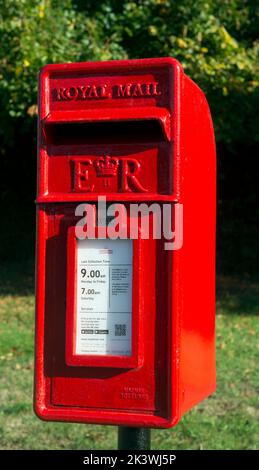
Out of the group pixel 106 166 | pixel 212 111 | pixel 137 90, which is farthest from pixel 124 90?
pixel 212 111

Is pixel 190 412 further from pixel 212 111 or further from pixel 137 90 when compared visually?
pixel 212 111

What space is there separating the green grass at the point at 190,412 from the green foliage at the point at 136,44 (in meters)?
2.59

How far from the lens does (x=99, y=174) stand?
2.62m

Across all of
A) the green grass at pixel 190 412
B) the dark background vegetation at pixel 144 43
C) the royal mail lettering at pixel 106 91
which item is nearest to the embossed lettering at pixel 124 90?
the royal mail lettering at pixel 106 91

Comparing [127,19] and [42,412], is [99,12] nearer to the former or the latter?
[127,19]

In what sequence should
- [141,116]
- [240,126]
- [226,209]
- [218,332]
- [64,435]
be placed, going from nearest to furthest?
[141,116] → [64,435] → [218,332] → [240,126] → [226,209]

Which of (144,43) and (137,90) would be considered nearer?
(137,90)

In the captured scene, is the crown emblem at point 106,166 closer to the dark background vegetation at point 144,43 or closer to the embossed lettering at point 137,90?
the embossed lettering at point 137,90

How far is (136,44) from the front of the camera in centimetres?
969

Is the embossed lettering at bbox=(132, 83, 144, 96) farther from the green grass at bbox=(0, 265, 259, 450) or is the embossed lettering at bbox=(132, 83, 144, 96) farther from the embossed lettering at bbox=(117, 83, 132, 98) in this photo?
the green grass at bbox=(0, 265, 259, 450)

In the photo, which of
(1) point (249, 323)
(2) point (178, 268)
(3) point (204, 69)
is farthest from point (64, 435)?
(3) point (204, 69)

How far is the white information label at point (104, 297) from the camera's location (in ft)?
8.43

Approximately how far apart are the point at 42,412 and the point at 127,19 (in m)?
7.77

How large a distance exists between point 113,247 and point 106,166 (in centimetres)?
27
